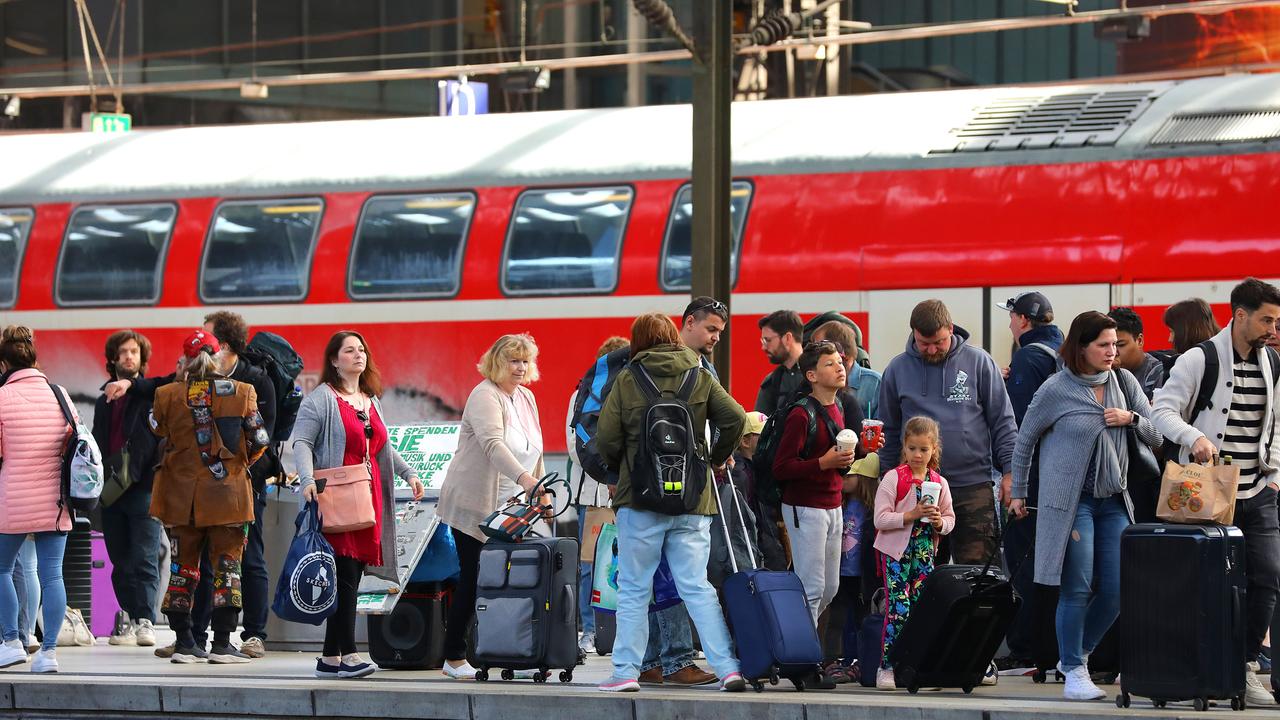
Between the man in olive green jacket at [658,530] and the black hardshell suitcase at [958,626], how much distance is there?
88 cm

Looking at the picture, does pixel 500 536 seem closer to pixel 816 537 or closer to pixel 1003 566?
pixel 816 537

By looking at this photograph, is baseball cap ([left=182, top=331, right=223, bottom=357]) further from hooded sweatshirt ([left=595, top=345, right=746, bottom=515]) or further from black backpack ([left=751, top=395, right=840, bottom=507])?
black backpack ([left=751, top=395, right=840, bottom=507])

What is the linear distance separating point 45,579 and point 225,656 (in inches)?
42.8

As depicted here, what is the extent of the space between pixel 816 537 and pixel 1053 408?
1356 mm

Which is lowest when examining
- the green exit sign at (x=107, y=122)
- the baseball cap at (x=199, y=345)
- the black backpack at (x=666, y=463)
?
the black backpack at (x=666, y=463)

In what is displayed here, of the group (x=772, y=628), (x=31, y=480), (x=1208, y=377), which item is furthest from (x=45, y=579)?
(x=1208, y=377)

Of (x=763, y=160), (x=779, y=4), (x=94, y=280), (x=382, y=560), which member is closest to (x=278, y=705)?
(x=382, y=560)

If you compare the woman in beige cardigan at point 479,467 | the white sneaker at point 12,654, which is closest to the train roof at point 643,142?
the woman in beige cardigan at point 479,467

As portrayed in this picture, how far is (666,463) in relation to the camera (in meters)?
9.59

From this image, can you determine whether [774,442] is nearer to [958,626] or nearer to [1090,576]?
[958,626]

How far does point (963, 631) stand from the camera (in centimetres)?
976

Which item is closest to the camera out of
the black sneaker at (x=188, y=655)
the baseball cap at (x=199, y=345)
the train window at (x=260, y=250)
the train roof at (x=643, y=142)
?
the baseball cap at (x=199, y=345)

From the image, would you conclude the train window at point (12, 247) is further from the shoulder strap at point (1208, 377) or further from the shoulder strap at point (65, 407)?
the shoulder strap at point (1208, 377)

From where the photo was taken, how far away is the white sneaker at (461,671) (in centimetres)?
1073
